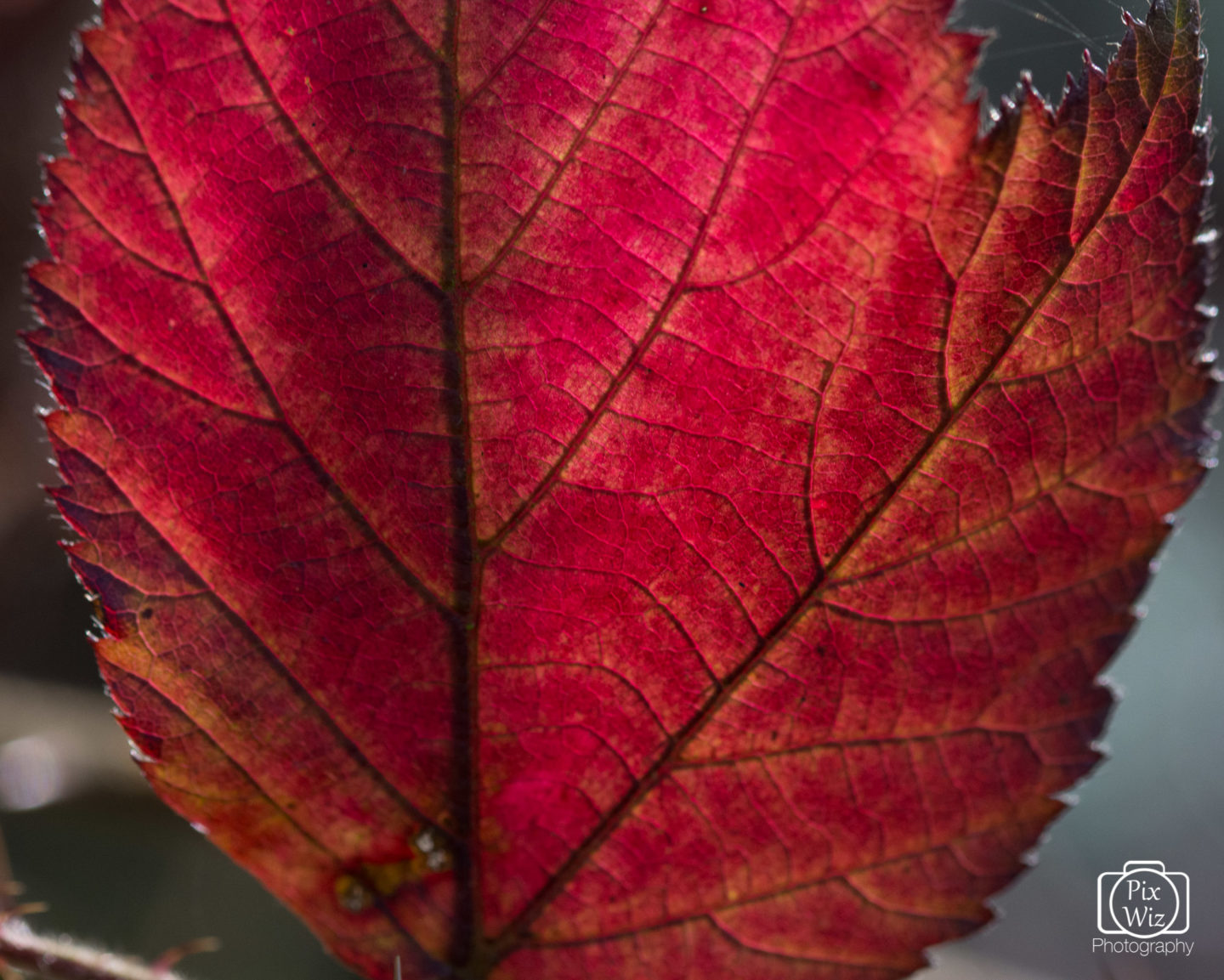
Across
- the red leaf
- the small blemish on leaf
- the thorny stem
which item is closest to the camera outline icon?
the red leaf

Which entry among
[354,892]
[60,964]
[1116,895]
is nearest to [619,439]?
[354,892]

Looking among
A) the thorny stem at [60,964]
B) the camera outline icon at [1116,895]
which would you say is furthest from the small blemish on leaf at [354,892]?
the camera outline icon at [1116,895]

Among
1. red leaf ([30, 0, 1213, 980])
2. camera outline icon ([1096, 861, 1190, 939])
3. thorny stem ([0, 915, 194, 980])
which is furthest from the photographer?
camera outline icon ([1096, 861, 1190, 939])

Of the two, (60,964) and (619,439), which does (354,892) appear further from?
(619,439)

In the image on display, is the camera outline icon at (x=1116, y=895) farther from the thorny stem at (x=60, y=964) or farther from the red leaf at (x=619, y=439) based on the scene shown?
the thorny stem at (x=60, y=964)

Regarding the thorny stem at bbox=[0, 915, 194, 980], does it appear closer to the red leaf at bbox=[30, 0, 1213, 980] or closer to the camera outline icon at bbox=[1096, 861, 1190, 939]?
the red leaf at bbox=[30, 0, 1213, 980]

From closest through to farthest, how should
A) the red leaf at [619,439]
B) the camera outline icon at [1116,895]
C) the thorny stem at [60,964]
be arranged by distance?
the red leaf at [619,439] → the thorny stem at [60,964] → the camera outline icon at [1116,895]

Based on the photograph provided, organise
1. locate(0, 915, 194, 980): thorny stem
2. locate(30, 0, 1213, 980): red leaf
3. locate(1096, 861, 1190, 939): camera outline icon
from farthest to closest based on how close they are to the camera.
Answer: locate(1096, 861, 1190, 939): camera outline icon < locate(0, 915, 194, 980): thorny stem < locate(30, 0, 1213, 980): red leaf

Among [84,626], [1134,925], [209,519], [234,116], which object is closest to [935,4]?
[234,116]

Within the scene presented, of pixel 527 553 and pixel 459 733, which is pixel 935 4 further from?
pixel 459 733
